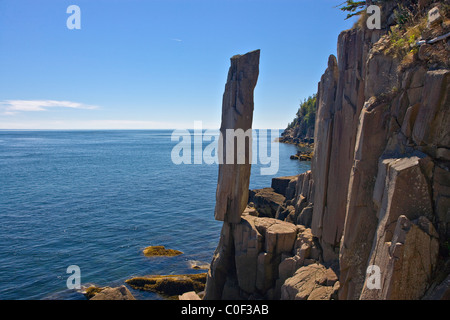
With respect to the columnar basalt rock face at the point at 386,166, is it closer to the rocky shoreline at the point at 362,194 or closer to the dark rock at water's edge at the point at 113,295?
the rocky shoreline at the point at 362,194

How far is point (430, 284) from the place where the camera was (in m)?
8.30

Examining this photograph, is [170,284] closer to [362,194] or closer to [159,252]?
[159,252]

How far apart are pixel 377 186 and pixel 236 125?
1034 cm

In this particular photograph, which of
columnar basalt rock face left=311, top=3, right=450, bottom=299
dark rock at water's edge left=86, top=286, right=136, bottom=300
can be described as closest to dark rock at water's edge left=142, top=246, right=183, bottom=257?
columnar basalt rock face left=311, top=3, right=450, bottom=299

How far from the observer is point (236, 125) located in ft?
63.4

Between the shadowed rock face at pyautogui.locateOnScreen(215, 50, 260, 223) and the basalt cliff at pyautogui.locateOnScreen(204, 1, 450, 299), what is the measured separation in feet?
6.04

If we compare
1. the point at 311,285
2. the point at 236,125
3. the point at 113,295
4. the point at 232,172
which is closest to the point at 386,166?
the point at 311,285

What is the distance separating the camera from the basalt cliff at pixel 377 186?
846 centimetres

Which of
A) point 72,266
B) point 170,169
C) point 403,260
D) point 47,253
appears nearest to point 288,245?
point 403,260

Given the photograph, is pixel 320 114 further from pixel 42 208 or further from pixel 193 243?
pixel 42 208

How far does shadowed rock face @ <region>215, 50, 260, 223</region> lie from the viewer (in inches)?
764

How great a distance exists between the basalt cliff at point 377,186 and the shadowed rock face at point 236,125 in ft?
6.04

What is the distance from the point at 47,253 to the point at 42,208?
1621cm

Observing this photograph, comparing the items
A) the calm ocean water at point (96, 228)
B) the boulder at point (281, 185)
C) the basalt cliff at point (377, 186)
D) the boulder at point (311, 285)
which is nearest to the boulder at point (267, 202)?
the boulder at point (281, 185)
